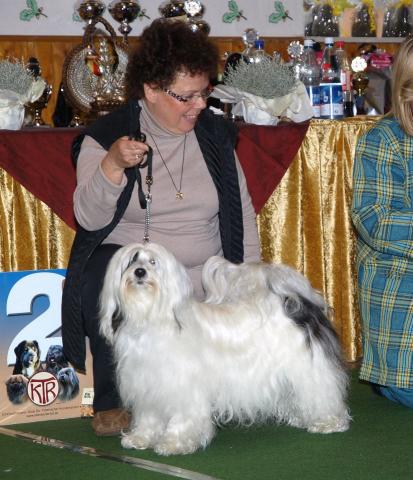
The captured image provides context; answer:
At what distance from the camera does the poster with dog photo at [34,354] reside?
122 inches

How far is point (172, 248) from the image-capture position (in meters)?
2.88

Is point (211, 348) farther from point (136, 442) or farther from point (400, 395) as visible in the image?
point (400, 395)

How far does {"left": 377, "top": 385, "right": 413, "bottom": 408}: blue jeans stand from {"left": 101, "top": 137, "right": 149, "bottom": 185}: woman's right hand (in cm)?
116

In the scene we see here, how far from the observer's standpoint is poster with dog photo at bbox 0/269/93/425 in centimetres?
310

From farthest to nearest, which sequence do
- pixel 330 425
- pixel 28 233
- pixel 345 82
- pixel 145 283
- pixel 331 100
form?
pixel 345 82
pixel 331 100
pixel 28 233
pixel 330 425
pixel 145 283

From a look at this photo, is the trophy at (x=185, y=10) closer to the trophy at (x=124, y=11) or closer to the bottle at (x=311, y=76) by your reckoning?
the trophy at (x=124, y=11)

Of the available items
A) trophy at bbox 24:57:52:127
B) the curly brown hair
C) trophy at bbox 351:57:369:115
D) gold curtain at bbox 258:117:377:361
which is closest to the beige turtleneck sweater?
the curly brown hair

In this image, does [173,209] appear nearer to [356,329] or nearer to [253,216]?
[253,216]

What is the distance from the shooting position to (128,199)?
282cm

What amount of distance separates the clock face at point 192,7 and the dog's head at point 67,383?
1.80 metres

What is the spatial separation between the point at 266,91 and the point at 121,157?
121 centimetres

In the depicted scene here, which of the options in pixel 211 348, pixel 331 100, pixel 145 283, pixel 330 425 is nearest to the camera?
pixel 145 283

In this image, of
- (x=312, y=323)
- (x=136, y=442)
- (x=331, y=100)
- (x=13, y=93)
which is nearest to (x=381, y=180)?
(x=312, y=323)

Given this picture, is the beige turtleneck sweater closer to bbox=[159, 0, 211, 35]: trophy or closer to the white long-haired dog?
the white long-haired dog
